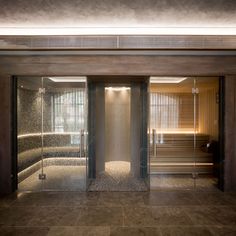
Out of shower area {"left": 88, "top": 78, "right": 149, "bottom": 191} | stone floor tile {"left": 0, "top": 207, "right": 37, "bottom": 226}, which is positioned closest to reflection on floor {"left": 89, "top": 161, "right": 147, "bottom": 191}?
shower area {"left": 88, "top": 78, "right": 149, "bottom": 191}

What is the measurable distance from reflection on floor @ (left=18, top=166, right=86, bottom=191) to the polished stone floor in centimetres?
22

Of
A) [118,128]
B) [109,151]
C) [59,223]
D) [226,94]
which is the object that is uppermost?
[226,94]

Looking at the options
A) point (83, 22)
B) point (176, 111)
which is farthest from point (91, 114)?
point (83, 22)

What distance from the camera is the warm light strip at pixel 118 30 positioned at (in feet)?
12.3

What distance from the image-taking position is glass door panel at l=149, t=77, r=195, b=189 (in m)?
5.06

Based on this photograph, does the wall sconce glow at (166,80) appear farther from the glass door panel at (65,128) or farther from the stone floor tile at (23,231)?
the stone floor tile at (23,231)

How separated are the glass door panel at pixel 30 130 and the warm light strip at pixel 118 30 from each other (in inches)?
45.8

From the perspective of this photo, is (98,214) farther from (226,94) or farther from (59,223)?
(226,94)

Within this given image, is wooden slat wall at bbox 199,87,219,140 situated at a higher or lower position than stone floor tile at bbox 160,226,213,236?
higher

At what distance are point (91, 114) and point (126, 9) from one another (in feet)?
9.90

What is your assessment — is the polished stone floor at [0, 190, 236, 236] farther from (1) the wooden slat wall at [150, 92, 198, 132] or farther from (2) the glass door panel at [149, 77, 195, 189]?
(1) the wooden slat wall at [150, 92, 198, 132]

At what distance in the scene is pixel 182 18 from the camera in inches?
133

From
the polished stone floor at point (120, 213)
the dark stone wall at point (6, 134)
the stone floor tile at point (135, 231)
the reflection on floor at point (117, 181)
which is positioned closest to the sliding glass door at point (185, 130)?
the reflection on floor at point (117, 181)

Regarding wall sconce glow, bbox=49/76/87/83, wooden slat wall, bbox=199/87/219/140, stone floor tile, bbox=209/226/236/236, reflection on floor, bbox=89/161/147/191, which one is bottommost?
stone floor tile, bbox=209/226/236/236
